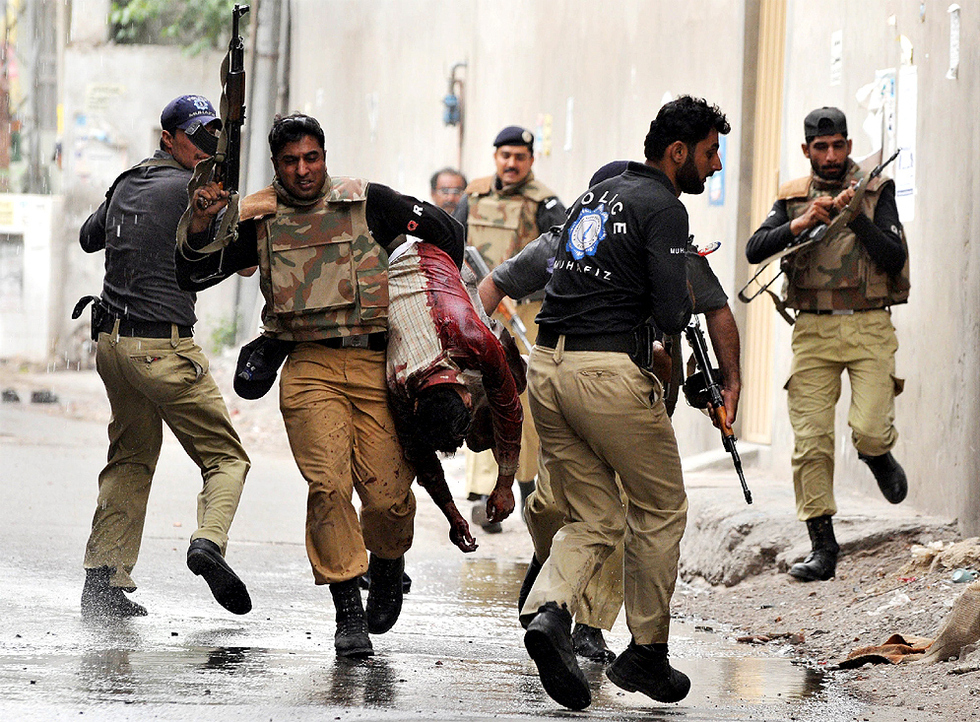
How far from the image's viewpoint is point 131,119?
2191 centimetres

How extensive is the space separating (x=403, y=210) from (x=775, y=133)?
5338 mm

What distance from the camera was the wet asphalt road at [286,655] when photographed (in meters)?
4.28

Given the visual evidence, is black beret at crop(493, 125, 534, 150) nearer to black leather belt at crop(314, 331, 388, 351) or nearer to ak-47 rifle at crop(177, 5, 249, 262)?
black leather belt at crop(314, 331, 388, 351)

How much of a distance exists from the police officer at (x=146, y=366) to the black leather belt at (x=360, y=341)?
845mm

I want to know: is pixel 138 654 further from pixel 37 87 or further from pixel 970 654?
pixel 37 87

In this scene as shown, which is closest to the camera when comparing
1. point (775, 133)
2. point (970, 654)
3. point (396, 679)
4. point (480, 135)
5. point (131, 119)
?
point (396, 679)

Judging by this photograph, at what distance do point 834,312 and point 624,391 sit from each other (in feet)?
8.11

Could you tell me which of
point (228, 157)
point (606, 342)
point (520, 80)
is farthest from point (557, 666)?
point (520, 80)

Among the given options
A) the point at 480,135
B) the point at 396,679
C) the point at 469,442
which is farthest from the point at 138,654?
the point at 480,135

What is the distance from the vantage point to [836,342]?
271 inches

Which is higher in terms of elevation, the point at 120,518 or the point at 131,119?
the point at 131,119

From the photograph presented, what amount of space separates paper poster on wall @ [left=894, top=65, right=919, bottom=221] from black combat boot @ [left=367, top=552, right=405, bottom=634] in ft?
11.8

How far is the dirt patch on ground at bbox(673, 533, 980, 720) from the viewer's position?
4949 millimetres

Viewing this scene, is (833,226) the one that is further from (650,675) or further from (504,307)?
(650,675)
